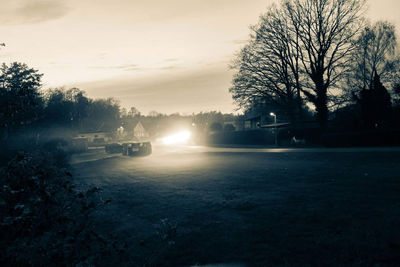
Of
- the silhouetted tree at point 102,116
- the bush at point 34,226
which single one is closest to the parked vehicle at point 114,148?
the bush at point 34,226

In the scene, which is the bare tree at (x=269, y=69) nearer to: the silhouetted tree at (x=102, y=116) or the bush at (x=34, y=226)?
the bush at (x=34, y=226)

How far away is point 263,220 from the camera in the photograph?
252 inches

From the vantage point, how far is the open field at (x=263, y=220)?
468cm

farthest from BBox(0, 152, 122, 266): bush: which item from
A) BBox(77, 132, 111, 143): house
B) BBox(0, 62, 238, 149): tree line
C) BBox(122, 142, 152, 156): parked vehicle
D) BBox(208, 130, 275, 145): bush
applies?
BBox(77, 132, 111, 143): house

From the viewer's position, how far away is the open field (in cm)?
468

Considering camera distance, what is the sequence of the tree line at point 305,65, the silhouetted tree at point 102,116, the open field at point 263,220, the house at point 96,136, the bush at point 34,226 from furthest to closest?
the silhouetted tree at point 102,116 < the house at point 96,136 < the tree line at point 305,65 < the open field at point 263,220 < the bush at point 34,226

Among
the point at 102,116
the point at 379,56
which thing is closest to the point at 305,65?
the point at 379,56

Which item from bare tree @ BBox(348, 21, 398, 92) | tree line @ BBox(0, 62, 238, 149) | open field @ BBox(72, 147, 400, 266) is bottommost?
open field @ BBox(72, 147, 400, 266)

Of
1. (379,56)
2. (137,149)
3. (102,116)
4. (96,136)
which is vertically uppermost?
(379,56)

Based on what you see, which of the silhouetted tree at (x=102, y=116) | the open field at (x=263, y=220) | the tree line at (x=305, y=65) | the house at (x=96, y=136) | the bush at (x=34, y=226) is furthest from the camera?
the silhouetted tree at (x=102, y=116)

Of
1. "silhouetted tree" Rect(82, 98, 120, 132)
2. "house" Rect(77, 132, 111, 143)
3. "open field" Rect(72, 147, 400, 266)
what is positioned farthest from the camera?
"silhouetted tree" Rect(82, 98, 120, 132)

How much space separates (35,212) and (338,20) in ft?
99.1

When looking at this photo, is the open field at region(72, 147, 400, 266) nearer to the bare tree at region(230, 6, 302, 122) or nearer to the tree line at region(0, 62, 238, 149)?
the tree line at region(0, 62, 238, 149)

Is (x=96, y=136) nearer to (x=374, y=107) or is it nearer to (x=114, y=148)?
(x=114, y=148)
